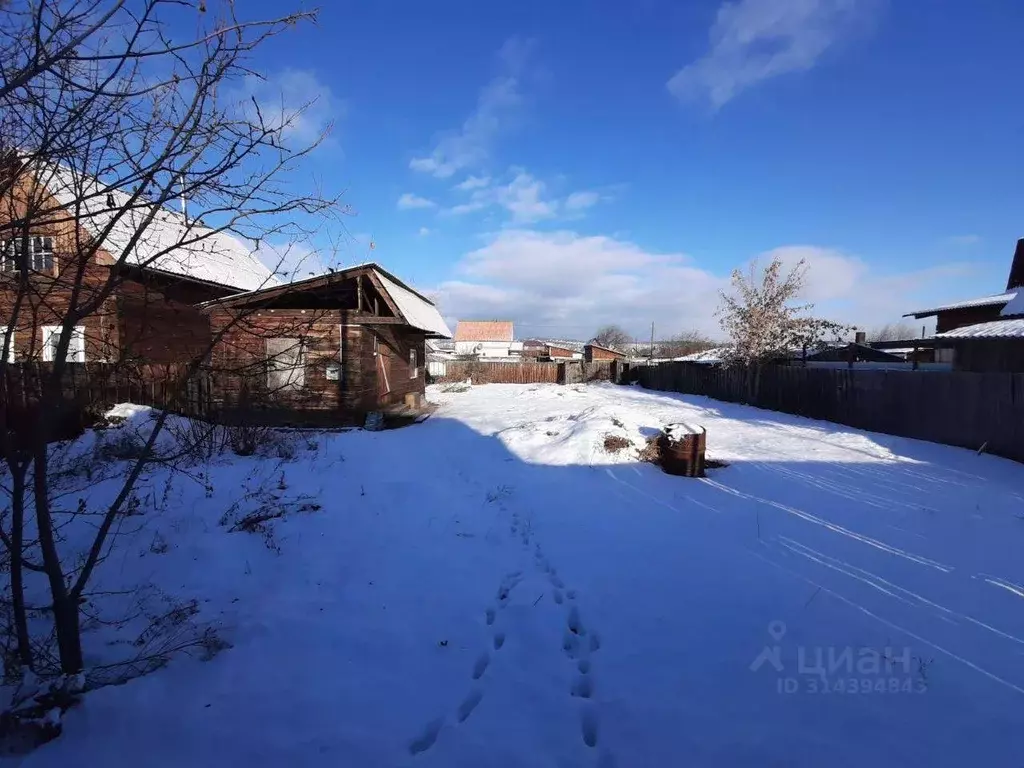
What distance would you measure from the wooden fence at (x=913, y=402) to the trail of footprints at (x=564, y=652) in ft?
32.4

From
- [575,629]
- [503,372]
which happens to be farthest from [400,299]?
[503,372]

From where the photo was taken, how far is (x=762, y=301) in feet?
66.8

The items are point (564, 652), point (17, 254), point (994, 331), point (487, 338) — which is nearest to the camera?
point (17, 254)

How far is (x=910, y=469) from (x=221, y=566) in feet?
34.7

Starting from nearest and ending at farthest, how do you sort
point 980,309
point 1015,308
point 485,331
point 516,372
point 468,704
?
point 468,704 → point 1015,308 → point 980,309 → point 516,372 → point 485,331

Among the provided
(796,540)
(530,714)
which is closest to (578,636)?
(530,714)

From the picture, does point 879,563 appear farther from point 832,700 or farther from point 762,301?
point 762,301

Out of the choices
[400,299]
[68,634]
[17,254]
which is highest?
[400,299]

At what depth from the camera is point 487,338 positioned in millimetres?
68750

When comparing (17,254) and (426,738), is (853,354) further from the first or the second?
(17,254)

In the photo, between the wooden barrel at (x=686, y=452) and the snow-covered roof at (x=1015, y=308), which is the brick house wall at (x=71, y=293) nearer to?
the wooden barrel at (x=686, y=452)

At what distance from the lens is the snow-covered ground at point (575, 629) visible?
2.42 m

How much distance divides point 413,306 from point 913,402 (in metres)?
12.8

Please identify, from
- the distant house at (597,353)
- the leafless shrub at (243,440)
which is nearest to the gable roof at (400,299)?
the leafless shrub at (243,440)
